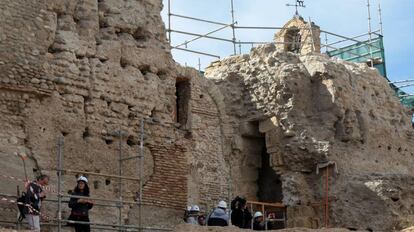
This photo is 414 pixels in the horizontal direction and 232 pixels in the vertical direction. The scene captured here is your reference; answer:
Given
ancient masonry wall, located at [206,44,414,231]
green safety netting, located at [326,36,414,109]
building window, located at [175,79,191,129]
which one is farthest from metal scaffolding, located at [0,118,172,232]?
green safety netting, located at [326,36,414,109]

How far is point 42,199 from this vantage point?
1376 centimetres

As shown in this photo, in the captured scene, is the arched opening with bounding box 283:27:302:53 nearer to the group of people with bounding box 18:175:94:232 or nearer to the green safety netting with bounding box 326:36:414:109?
the green safety netting with bounding box 326:36:414:109

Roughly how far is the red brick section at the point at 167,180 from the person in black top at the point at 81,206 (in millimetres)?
2273

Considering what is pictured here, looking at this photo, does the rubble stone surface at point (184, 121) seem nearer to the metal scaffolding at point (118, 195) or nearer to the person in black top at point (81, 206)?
the metal scaffolding at point (118, 195)

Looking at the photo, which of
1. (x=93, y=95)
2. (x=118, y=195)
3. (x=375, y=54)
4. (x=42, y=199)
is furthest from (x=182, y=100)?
(x=375, y=54)

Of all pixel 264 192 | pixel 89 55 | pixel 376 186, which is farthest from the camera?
pixel 264 192

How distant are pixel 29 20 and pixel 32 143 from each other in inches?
73.8

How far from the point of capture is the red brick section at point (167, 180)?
1677cm

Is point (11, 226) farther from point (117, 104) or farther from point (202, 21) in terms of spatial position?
point (202, 21)

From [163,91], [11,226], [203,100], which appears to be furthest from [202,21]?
[11,226]

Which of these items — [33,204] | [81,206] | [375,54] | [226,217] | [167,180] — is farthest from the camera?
[375,54]

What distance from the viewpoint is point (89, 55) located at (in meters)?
16.3

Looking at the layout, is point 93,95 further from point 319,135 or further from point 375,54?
point 375,54

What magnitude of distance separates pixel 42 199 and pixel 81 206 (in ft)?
2.16
